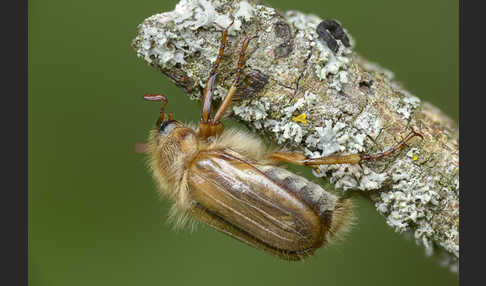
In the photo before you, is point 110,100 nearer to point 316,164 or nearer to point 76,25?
point 76,25

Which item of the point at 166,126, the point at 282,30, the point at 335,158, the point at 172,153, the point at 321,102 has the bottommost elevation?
the point at 172,153

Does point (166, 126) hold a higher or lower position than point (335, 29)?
lower

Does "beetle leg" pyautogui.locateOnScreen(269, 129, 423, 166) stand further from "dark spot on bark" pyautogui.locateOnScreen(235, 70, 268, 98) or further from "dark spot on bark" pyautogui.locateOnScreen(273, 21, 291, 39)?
Answer: "dark spot on bark" pyautogui.locateOnScreen(273, 21, 291, 39)

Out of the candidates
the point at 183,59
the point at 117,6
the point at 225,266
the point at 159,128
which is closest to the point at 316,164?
the point at 183,59

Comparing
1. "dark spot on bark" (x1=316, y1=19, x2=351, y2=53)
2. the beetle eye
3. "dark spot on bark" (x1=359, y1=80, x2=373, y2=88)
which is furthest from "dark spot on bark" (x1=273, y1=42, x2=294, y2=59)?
the beetle eye

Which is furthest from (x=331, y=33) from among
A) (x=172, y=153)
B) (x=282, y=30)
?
(x=172, y=153)

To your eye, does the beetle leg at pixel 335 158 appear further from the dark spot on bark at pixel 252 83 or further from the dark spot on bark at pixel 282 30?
the dark spot on bark at pixel 282 30

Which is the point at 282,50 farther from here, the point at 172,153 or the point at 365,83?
the point at 172,153
